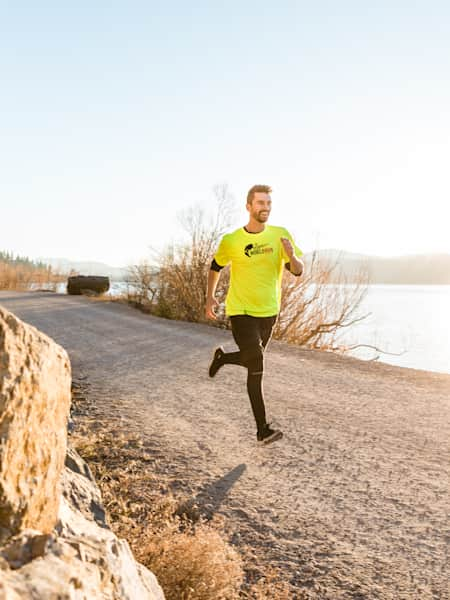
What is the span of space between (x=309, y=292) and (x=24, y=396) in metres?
12.4

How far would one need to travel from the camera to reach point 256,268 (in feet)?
14.5

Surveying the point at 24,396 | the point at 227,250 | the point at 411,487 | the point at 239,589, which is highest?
the point at 227,250

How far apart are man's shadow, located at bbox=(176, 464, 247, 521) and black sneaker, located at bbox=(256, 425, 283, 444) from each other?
0.52 meters

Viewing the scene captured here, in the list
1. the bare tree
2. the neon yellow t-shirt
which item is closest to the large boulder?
the neon yellow t-shirt

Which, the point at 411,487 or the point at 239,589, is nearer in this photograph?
the point at 239,589

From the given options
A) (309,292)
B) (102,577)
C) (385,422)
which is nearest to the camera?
(102,577)

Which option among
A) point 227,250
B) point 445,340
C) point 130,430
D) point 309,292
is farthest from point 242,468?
point 445,340

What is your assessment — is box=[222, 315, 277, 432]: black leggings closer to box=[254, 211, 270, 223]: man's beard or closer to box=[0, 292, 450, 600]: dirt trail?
box=[0, 292, 450, 600]: dirt trail

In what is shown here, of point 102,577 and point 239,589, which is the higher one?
point 102,577

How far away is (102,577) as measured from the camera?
1.48 m

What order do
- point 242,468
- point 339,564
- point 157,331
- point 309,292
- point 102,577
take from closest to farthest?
1. point 102,577
2. point 339,564
3. point 242,468
4. point 157,331
5. point 309,292

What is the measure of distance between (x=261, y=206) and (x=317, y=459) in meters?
2.07

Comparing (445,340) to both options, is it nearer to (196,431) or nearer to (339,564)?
(196,431)

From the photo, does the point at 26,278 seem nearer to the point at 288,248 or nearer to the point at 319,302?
the point at 319,302
